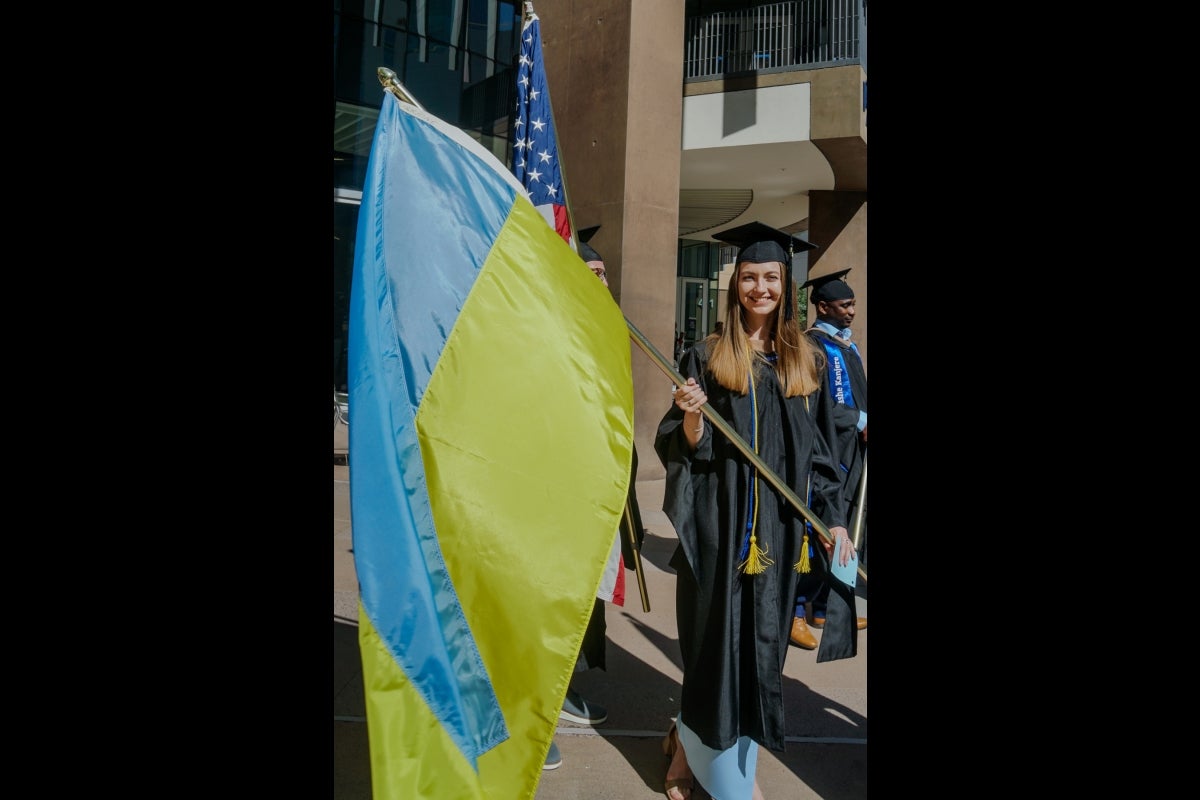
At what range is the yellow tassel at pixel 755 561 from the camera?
8.82 ft

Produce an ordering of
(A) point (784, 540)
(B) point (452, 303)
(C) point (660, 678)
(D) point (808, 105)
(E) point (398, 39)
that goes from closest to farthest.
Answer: (B) point (452, 303)
(A) point (784, 540)
(C) point (660, 678)
(D) point (808, 105)
(E) point (398, 39)

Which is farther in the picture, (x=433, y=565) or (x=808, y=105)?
(x=808, y=105)

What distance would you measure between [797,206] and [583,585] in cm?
1543

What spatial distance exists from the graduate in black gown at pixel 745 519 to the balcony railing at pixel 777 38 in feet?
34.7

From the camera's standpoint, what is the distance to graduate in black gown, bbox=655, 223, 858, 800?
2.70 m

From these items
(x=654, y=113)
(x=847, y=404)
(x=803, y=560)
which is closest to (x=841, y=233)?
(x=654, y=113)

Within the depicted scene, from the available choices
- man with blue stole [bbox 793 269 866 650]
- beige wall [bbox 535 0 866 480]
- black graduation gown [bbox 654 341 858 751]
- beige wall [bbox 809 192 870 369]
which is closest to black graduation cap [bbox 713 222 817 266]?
black graduation gown [bbox 654 341 858 751]

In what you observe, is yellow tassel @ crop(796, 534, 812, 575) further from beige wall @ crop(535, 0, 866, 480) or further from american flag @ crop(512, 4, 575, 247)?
beige wall @ crop(535, 0, 866, 480)

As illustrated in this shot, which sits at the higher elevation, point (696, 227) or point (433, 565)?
point (696, 227)

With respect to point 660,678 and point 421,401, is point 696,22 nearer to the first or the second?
point 660,678

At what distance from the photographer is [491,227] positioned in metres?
2.21

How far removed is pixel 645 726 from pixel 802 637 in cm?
137

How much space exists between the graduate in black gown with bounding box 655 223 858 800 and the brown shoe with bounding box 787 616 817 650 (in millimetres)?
1621

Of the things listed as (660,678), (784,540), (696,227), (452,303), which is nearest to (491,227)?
(452,303)
